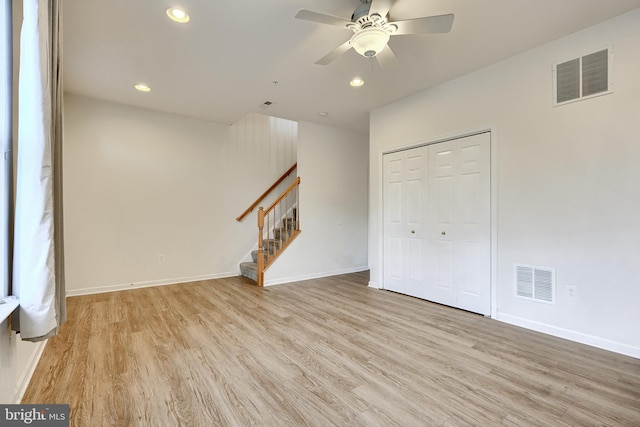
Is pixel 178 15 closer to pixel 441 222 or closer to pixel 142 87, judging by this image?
pixel 142 87

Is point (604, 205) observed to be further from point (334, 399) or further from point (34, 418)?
point (34, 418)

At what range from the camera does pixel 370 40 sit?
2119 mm

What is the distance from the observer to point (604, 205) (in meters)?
2.45

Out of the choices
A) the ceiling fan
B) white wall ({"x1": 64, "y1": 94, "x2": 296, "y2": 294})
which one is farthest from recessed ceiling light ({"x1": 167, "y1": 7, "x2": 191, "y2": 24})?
white wall ({"x1": 64, "y1": 94, "x2": 296, "y2": 294})

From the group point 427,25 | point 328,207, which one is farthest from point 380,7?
point 328,207

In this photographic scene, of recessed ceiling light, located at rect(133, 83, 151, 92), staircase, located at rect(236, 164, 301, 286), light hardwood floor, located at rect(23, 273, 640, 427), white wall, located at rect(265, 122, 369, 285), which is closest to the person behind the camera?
light hardwood floor, located at rect(23, 273, 640, 427)

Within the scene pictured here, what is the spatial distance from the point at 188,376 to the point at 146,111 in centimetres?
417

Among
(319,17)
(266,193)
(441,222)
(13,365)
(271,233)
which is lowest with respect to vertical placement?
(13,365)

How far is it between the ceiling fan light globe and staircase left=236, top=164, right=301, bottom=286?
2930mm

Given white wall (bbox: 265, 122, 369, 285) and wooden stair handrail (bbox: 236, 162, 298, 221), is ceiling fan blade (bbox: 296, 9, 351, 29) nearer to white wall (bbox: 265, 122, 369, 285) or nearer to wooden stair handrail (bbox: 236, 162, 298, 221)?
white wall (bbox: 265, 122, 369, 285)

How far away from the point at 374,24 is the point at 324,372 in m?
2.55

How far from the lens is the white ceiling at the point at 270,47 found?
2.26m

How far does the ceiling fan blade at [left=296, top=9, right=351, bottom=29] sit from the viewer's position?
74.0 inches

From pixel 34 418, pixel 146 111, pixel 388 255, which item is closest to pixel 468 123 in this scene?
→ pixel 388 255
